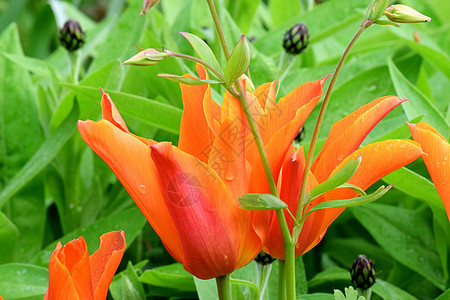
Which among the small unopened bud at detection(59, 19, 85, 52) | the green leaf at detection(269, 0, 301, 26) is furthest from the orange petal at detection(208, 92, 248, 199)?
the green leaf at detection(269, 0, 301, 26)

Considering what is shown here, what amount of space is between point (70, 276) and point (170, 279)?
0.19 metres

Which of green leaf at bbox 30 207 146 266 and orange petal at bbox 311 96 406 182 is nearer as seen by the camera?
orange petal at bbox 311 96 406 182

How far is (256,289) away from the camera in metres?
0.43

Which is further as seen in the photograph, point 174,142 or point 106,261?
point 174,142

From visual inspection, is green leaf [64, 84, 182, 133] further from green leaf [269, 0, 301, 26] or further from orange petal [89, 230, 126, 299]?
green leaf [269, 0, 301, 26]

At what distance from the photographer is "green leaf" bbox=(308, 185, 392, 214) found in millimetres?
312

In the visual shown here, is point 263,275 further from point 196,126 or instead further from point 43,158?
point 43,158

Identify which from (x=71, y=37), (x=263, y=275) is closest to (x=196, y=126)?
(x=263, y=275)

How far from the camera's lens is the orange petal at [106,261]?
35 cm

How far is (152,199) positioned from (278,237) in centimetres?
8

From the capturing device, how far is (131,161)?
33cm

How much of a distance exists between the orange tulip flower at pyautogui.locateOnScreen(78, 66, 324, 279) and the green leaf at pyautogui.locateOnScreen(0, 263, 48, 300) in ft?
0.79

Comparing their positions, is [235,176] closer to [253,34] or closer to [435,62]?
[435,62]

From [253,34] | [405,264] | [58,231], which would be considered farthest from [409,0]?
[58,231]
